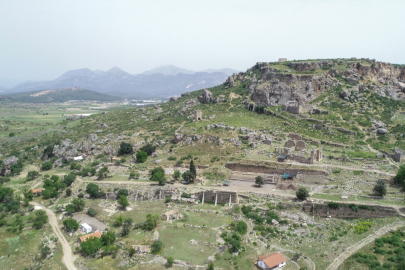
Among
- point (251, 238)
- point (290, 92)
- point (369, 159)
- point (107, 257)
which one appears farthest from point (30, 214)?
point (290, 92)

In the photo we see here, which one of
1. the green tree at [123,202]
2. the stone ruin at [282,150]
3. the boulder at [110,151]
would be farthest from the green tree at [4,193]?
the stone ruin at [282,150]

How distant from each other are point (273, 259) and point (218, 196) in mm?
12381

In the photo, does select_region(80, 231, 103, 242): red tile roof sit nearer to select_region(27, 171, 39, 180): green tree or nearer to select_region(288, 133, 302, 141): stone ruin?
select_region(27, 171, 39, 180): green tree

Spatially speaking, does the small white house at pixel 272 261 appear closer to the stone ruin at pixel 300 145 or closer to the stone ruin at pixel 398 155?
the stone ruin at pixel 300 145

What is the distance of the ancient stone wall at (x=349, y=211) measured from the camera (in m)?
27.7

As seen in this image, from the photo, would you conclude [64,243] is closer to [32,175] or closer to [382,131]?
[32,175]

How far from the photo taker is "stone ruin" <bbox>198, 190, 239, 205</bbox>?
33.7 metres

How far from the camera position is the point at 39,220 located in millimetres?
32938

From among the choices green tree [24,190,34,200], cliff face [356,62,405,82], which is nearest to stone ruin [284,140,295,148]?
cliff face [356,62,405,82]

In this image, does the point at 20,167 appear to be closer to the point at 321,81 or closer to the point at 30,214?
the point at 30,214

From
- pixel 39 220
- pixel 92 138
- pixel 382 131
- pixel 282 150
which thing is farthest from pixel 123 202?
pixel 382 131

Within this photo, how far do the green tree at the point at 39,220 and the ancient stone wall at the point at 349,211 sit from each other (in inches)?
1230

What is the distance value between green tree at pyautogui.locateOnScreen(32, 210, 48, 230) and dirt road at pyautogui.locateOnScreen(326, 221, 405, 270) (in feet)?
105

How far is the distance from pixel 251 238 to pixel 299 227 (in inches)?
208
